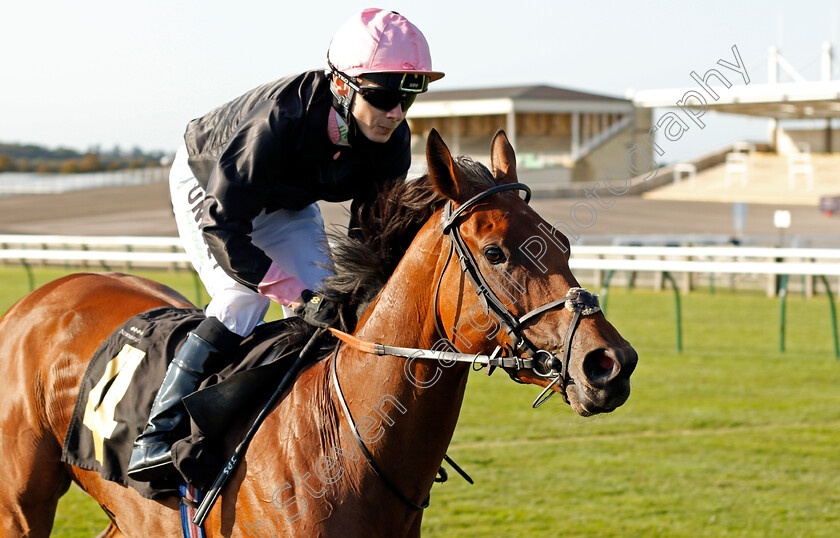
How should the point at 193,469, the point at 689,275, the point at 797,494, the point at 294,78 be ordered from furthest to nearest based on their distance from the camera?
the point at 689,275
the point at 797,494
the point at 294,78
the point at 193,469

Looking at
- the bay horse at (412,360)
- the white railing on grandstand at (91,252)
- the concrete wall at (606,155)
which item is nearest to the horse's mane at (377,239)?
the bay horse at (412,360)

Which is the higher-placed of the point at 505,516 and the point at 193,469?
the point at 193,469

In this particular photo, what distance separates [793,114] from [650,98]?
7.33 m

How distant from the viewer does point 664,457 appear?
5387 millimetres

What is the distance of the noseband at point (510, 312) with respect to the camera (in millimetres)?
1895

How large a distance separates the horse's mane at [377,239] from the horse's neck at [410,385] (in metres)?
0.10

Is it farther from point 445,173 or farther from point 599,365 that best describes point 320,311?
point 599,365

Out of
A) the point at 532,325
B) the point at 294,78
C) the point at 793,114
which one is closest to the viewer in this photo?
the point at 532,325

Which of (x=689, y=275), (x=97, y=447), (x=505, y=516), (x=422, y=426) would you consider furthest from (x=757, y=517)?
(x=689, y=275)

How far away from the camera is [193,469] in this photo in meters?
2.40

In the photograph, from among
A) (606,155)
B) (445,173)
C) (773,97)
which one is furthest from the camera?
(606,155)

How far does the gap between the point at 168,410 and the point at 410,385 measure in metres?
0.79

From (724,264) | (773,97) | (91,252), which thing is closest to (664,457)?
(724,264)

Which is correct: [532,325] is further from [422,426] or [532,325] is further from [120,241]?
[120,241]
